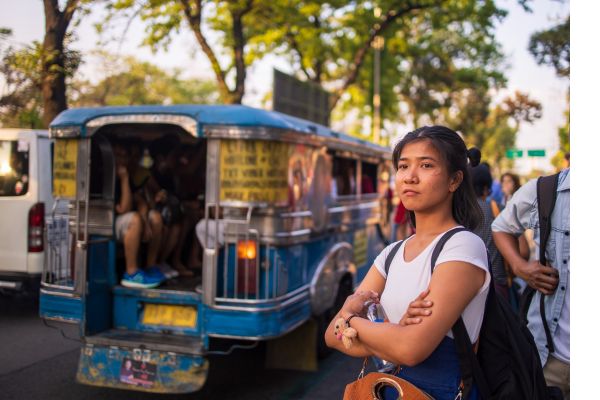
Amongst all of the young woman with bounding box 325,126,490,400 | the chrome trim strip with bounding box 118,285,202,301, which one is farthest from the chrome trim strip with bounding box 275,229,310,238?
the young woman with bounding box 325,126,490,400

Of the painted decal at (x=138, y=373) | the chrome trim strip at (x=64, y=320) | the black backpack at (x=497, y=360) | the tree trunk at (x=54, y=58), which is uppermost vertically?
the tree trunk at (x=54, y=58)

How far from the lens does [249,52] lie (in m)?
16.2

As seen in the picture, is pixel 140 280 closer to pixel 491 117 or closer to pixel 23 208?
pixel 23 208

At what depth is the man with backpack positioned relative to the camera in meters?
2.56

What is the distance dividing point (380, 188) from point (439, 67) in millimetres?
19627

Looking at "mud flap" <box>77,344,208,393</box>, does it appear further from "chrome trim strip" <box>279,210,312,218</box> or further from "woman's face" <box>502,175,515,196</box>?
"woman's face" <box>502,175,515,196</box>

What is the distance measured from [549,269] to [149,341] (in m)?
3.09

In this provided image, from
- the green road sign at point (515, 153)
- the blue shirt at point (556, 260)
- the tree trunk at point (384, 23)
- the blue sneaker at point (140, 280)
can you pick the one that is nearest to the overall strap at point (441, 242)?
the blue shirt at point (556, 260)

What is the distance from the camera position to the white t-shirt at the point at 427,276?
1734mm

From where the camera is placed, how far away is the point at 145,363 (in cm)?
439

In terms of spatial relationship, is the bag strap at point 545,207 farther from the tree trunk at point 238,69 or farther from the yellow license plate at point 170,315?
the tree trunk at point 238,69

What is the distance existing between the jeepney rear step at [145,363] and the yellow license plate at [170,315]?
144mm

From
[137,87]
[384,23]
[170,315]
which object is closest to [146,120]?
[170,315]
